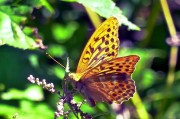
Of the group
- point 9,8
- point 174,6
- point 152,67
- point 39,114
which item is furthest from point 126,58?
point 174,6

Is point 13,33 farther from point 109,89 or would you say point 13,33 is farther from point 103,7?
point 109,89

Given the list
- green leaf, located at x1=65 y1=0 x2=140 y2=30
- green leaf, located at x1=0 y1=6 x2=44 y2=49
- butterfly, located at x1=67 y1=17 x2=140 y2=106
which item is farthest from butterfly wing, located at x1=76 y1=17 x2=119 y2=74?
green leaf, located at x1=0 y1=6 x2=44 y2=49

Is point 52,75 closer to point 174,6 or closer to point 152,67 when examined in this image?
point 152,67

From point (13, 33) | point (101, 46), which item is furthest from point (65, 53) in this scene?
point (101, 46)

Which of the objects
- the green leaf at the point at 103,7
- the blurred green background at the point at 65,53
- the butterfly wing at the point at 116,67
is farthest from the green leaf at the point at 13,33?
the butterfly wing at the point at 116,67

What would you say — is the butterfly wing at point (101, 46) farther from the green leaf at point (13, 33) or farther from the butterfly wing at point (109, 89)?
the green leaf at point (13, 33)

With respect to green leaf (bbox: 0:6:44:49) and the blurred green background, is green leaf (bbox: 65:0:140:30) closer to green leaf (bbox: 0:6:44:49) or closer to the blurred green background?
the blurred green background

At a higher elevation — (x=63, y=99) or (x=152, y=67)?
(x=152, y=67)

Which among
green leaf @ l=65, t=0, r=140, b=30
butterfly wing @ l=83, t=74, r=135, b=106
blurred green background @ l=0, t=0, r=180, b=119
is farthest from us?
blurred green background @ l=0, t=0, r=180, b=119
